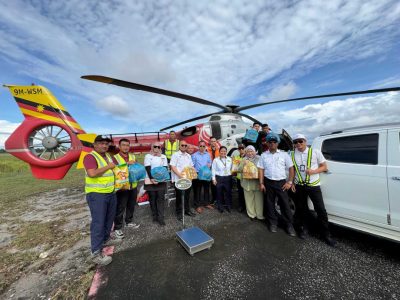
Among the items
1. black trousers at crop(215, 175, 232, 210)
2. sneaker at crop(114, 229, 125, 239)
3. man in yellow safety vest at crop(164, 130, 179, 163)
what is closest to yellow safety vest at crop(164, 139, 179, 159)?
man in yellow safety vest at crop(164, 130, 179, 163)

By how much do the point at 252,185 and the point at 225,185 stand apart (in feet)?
2.66

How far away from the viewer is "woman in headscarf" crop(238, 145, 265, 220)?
4.23 m

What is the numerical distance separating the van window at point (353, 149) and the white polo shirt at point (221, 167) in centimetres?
219

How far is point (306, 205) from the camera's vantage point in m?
3.48

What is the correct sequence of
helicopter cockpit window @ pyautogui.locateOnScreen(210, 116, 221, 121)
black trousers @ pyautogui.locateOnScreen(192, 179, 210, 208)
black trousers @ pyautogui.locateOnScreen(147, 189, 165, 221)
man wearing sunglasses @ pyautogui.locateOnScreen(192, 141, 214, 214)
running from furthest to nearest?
helicopter cockpit window @ pyautogui.locateOnScreen(210, 116, 221, 121), black trousers @ pyautogui.locateOnScreen(192, 179, 210, 208), man wearing sunglasses @ pyautogui.locateOnScreen(192, 141, 214, 214), black trousers @ pyautogui.locateOnScreen(147, 189, 165, 221)

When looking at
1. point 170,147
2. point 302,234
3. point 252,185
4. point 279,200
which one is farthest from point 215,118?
point 302,234

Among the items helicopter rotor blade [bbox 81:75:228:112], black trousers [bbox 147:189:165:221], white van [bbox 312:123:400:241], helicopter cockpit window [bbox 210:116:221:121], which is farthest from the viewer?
helicopter cockpit window [bbox 210:116:221:121]

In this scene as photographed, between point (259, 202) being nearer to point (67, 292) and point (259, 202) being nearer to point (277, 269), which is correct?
point (277, 269)

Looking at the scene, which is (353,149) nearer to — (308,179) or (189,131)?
(308,179)

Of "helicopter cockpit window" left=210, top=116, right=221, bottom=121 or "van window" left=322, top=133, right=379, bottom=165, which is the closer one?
"van window" left=322, top=133, right=379, bottom=165

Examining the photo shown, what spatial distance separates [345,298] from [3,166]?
109 feet

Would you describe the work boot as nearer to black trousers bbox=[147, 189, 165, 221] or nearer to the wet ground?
the wet ground

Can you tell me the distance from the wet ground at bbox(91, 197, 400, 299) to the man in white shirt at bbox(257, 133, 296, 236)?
0.30 metres

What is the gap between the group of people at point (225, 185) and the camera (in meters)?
3.02
